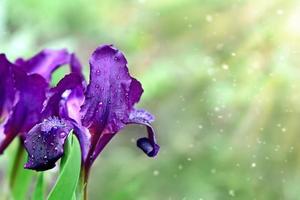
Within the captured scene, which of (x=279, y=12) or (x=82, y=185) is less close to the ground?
(x=279, y=12)

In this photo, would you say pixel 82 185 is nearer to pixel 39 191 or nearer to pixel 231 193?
pixel 39 191

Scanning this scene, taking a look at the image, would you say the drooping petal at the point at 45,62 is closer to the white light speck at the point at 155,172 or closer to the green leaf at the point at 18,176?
the green leaf at the point at 18,176

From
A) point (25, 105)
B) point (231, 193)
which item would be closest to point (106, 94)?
point (25, 105)

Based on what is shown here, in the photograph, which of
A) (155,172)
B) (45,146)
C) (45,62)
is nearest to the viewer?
(45,146)

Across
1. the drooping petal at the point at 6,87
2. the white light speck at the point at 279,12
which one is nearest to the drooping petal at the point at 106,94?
the drooping petal at the point at 6,87

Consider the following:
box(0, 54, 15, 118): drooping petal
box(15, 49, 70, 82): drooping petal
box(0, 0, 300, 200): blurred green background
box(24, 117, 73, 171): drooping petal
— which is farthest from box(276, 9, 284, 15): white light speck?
box(24, 117, 73, 171): drooping petal

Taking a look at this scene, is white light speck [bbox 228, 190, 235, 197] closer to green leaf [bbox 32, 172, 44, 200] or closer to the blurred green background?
the blurred green background
